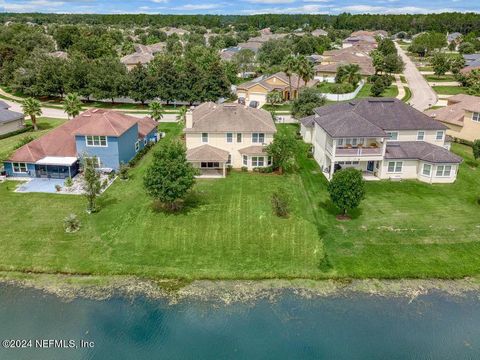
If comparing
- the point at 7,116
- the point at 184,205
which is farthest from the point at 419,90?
the point at 7,116

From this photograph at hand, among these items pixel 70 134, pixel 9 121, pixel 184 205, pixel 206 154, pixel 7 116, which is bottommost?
pixel 184 205

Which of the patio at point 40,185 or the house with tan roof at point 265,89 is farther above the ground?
the house with tan roof at point 265,89

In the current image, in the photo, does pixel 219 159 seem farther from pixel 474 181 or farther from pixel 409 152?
pixel 474 181

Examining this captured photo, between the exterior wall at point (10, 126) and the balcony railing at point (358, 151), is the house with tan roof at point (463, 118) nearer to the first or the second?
the balcony railing at point (358, 151)

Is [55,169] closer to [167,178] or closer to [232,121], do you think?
[167,178]

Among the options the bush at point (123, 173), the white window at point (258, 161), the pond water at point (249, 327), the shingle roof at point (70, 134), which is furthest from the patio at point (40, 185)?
the white window at point (258, 161)

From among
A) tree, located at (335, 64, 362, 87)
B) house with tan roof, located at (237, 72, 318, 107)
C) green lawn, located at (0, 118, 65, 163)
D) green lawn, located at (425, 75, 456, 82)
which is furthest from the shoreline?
green lawn, located at (425, 75, 456, 82)

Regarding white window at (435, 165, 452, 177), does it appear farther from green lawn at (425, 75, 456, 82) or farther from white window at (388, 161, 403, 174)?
green lawn at (425, 75, 456, 82)
